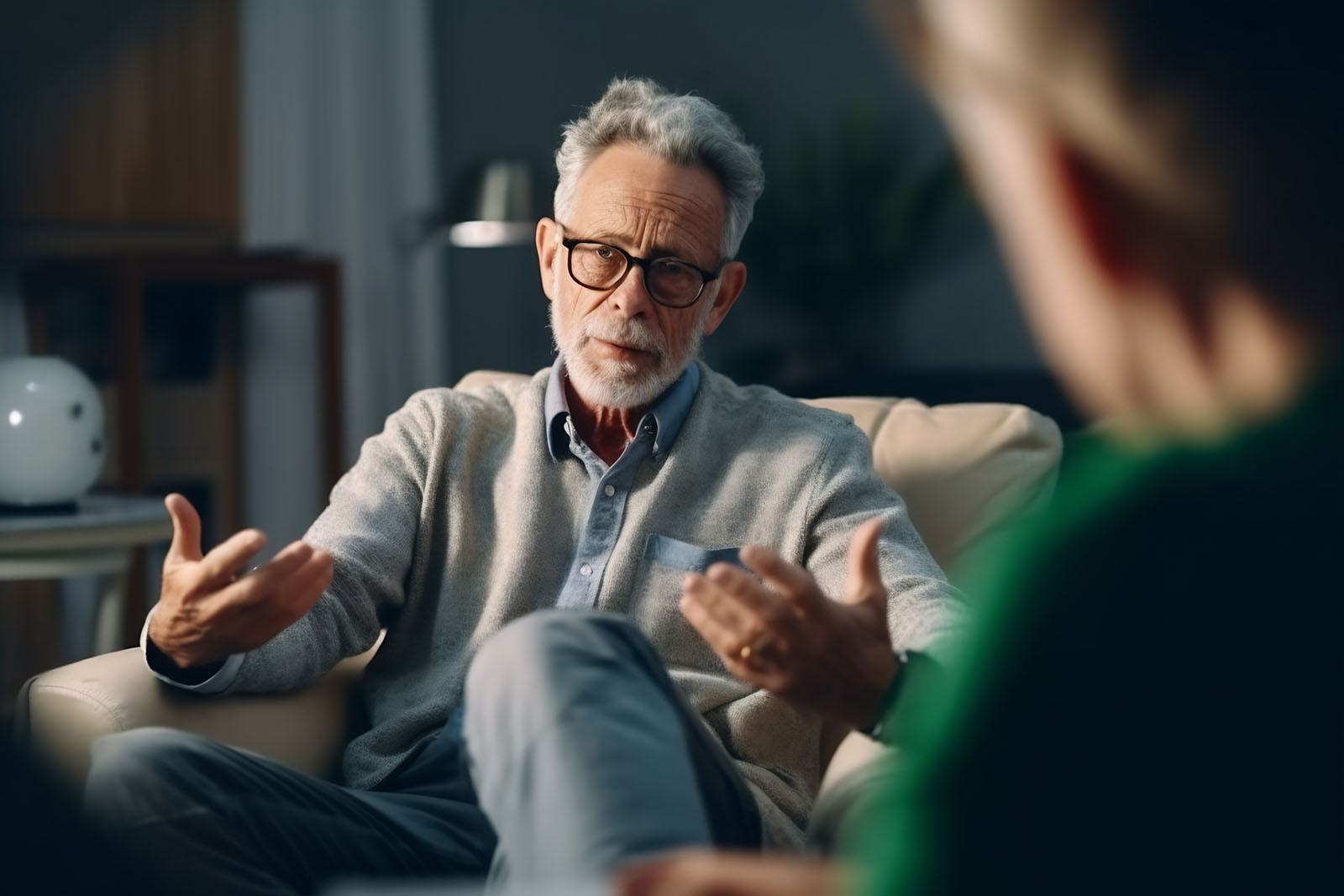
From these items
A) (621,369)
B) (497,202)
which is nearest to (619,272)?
(621,369)

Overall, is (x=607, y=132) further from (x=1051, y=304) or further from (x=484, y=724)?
(x=1051, y=304)

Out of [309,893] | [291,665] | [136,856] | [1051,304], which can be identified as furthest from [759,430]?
[1051,304]

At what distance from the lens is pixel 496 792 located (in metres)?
0.88

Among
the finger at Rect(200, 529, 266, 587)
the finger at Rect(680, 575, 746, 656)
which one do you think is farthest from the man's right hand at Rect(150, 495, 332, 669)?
the finger at Rect(680, 575, 746, 656)

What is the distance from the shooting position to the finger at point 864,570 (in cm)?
99

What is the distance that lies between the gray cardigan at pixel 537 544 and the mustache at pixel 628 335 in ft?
0.32

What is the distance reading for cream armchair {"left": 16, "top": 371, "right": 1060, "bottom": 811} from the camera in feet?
4.28

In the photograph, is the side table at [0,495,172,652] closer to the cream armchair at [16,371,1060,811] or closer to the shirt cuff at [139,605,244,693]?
the cream armchair at [16,371,1060,811]

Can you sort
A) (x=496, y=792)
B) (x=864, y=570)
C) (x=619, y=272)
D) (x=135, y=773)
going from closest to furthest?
(x=496, y=792), (x=864, y=570), (x=135, y=773), (x=619, y=272)

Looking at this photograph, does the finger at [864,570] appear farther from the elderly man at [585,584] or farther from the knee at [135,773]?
the knee at [135,773]

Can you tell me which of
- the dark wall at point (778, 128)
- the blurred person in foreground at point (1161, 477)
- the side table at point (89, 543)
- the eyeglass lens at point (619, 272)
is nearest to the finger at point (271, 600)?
the eyeglass lens at point (619, 272)

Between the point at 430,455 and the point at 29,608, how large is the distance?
2066mm

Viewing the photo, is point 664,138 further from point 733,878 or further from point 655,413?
point 733,878

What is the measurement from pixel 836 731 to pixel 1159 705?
103 centimetres
